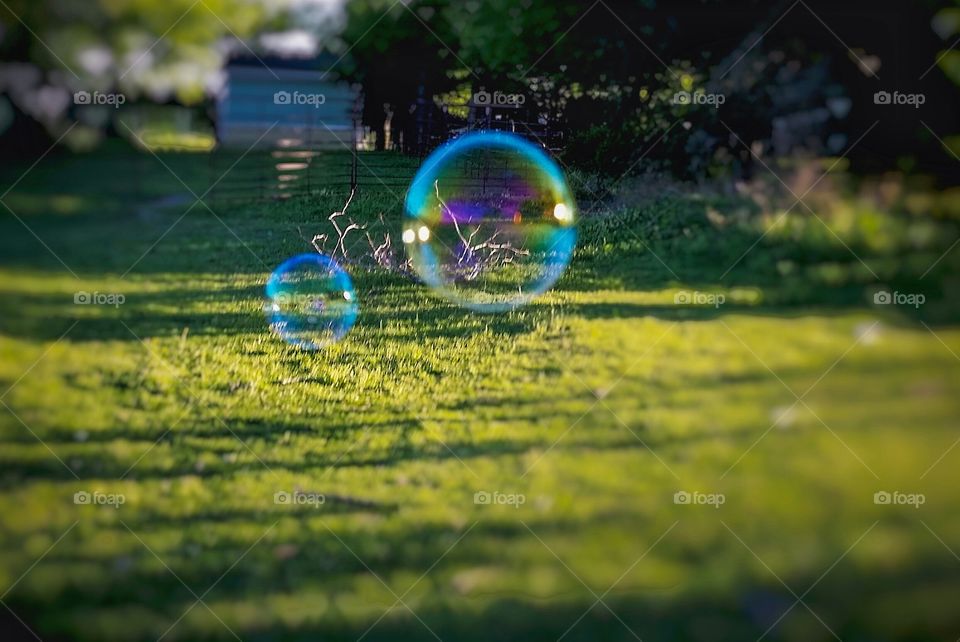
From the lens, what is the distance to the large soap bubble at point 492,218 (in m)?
3.17

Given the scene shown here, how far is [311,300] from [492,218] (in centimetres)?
90

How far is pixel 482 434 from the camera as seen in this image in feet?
9.82

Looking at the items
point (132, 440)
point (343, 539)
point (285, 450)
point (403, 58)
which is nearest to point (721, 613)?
point (343, 539)

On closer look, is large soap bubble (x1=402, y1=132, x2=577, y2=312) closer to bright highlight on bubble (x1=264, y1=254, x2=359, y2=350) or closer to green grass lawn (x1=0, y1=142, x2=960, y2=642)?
green grass lawn (x1=0, y1=142, x2=960, y2=642)

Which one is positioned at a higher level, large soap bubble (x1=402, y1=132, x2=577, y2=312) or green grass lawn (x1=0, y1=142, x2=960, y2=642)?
large soap bubble (x1=402, y1=132, x2=577, y2=312)

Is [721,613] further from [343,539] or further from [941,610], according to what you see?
[343,539]

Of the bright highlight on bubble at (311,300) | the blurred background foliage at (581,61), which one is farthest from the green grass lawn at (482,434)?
the blurred background foliage at (581,61)

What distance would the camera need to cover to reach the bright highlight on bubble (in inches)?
127

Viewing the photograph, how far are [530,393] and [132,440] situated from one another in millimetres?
1670

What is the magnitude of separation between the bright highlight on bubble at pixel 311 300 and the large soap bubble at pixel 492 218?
1.22 ft

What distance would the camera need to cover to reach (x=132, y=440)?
299cm

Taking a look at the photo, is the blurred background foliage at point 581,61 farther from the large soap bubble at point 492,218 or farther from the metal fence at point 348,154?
the large soap bubble at point 492,218

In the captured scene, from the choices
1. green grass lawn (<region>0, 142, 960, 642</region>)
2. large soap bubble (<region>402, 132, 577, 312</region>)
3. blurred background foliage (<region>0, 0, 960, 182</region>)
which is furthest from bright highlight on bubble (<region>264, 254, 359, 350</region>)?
blurred background foliage (<region>0, 0, 960, 182</region>)

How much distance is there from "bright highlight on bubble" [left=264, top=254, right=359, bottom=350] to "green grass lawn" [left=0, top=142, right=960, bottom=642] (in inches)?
2.5
